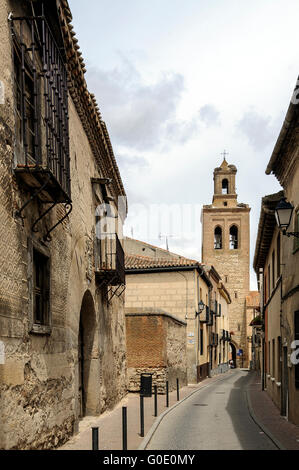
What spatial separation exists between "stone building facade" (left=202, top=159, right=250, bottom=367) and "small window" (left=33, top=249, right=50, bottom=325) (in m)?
51.2

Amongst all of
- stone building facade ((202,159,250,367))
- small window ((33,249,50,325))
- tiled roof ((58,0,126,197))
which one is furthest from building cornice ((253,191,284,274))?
stone building facade ((202,159,250,367))

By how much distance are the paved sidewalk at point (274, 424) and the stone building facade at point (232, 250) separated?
3964cm

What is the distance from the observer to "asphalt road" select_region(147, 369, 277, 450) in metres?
9.84

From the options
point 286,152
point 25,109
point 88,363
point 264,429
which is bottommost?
point 264,429

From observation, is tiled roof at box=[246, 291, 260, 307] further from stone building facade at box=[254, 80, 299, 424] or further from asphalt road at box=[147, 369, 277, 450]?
stone building facade at box=[254, 80, 299, 424]

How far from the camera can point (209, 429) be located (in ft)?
38.9

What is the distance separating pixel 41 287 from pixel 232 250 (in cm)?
5220

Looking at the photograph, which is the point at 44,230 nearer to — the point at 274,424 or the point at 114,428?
the point at 114,428

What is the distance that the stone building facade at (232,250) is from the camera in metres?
59.0

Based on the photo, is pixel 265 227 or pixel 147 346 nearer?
pixel 265 227

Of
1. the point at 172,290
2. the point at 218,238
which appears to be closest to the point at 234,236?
the point at 218,238
